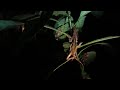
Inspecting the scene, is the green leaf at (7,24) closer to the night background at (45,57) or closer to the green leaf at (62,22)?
the night background at (45,57)

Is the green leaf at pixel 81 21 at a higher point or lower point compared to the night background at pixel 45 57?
higher

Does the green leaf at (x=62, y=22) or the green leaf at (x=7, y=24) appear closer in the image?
the green leaf at (x=7, y=24)

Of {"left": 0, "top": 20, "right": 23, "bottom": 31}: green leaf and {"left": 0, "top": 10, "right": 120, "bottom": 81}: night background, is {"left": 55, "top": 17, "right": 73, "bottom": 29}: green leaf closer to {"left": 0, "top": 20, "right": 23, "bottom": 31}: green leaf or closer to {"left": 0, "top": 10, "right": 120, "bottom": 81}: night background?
{"left": 0, "top": 10, "right": 120, "bottom": 81}: night background

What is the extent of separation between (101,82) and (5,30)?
1.62 ft

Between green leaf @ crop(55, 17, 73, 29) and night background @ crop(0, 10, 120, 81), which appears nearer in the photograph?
night background @ crop(0, 10, 120, 81)

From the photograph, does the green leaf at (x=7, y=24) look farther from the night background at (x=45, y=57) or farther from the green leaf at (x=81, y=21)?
the green leaf at (x=81, y=21)

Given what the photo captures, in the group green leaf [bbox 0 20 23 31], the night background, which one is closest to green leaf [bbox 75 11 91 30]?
the night background

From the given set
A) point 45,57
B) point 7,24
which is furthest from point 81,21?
point 7,24

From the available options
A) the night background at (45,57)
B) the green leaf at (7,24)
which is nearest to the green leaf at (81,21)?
the night background at (45,57)

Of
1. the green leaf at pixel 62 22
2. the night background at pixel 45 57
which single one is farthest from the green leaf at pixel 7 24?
the green leaf at pixel 62 22

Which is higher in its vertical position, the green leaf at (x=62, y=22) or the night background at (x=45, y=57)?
the green leaf at (x=62, y=22)

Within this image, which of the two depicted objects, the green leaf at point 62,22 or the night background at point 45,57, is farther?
the green leaf at point 62,22

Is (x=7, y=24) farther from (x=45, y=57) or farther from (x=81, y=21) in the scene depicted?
(x=81, y=21)

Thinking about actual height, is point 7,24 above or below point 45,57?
above
